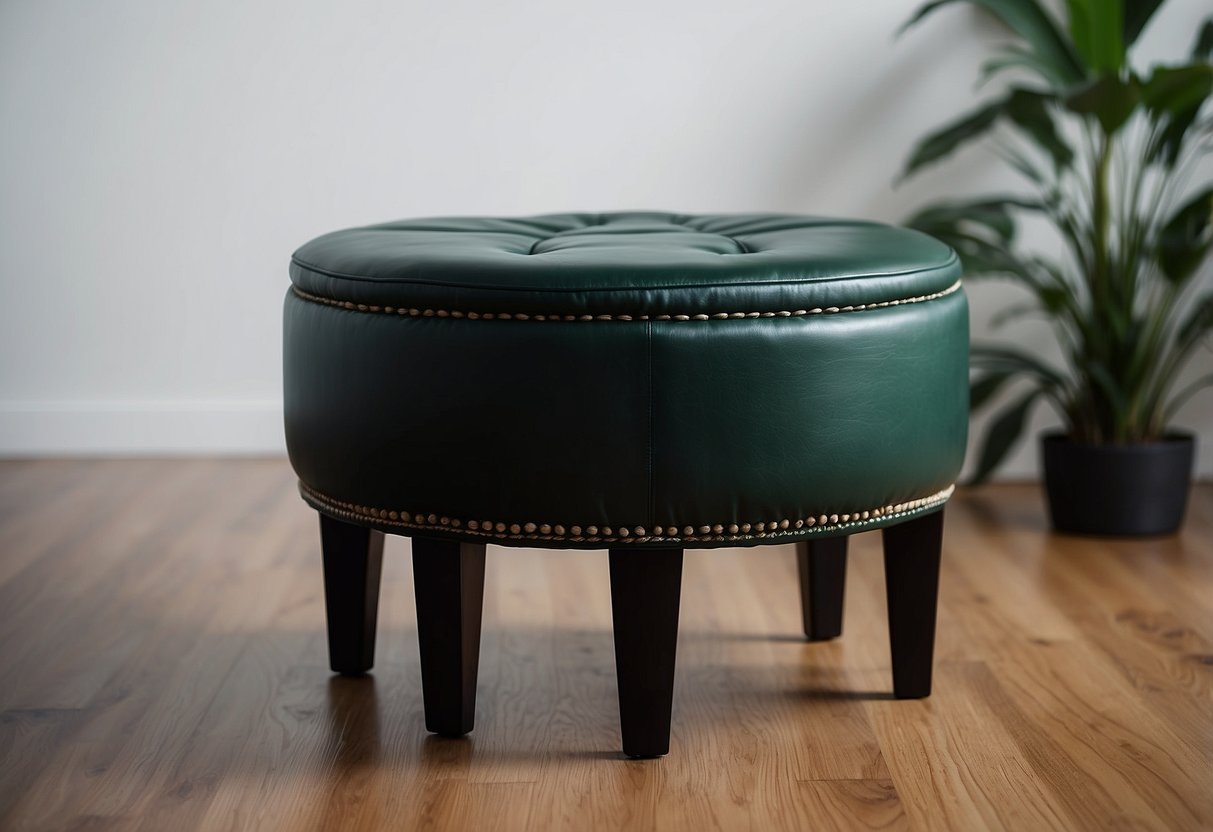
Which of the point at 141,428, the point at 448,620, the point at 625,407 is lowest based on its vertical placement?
the point at 141,428

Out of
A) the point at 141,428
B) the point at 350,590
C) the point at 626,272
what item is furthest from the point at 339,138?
the point at 626,272

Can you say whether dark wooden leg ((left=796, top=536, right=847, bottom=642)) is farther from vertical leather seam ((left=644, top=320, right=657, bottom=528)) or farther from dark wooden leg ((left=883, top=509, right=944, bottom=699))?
vertical leather seam ((left=644, top=320, right=657, bottom=528))

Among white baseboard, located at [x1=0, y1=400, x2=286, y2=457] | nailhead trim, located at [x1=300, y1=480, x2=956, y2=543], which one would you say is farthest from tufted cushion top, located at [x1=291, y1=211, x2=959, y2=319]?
white baseboard, located at [x1=0, y1=400, x2=286, y2=457]

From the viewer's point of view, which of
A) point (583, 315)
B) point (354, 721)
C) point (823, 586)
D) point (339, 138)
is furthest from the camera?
point (339, 138)

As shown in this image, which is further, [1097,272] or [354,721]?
[1097,272]

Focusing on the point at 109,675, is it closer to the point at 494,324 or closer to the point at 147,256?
the point at 494,324

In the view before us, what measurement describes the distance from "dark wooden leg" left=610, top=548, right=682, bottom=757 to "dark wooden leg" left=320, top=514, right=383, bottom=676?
339 millimetres

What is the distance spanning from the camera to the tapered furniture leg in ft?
4.02

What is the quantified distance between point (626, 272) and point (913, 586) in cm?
47

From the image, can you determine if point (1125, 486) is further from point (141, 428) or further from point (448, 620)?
point (141, 428)

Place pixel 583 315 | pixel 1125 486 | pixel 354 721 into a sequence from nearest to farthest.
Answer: pixel 583 315, pixel 354 721, pixel 1125 486

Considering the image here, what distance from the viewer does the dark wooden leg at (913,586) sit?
134cm

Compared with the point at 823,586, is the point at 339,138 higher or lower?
higher

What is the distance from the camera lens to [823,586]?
156 centimetres
